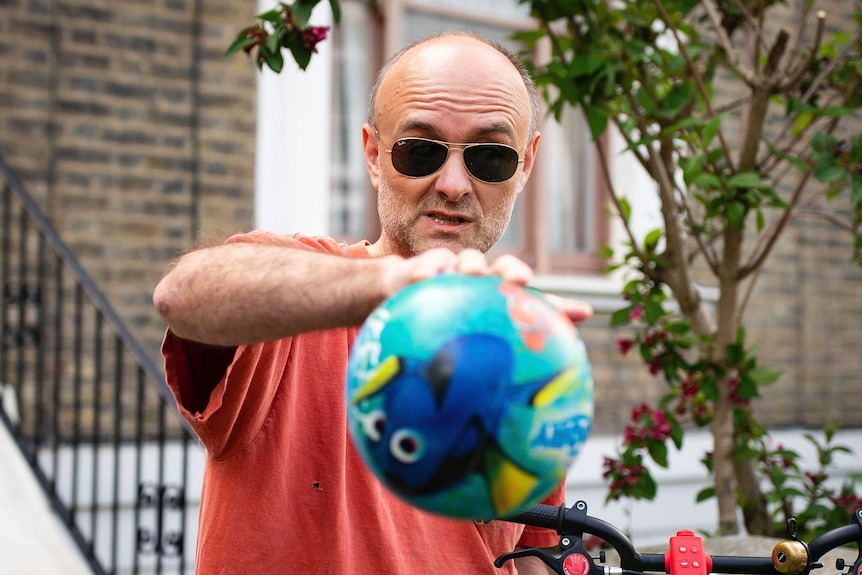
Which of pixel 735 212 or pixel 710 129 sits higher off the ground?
pixel 710 129

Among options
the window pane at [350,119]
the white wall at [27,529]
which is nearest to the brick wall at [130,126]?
the window pane at [350,119]

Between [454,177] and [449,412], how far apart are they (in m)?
0.95

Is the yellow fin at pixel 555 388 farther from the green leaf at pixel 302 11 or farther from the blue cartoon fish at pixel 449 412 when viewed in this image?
the green leaf at pixel 302 11

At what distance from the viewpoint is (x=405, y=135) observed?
1911 millimetres

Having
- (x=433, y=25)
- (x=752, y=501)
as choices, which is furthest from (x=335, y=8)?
(x=433, y=25)

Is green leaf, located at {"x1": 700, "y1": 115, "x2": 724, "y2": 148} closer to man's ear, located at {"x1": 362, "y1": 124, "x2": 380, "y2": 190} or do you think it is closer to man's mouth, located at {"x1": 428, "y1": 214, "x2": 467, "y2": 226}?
man's ear, located at {"x1": 362, "y1": 124, "x2": 380, "y2": 190}

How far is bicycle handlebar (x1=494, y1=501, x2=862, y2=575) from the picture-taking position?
179 cm

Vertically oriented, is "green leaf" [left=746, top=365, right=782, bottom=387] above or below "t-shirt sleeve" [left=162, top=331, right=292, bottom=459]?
below

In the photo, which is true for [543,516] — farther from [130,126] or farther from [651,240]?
[130,126]

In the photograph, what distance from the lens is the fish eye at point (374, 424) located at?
102 centimetres

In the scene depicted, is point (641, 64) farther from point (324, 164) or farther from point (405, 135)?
point (324, 164)

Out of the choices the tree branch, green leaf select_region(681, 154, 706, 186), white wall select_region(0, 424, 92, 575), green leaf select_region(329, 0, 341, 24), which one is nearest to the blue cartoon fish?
green leaf select_region(329, 0, 341, 24)

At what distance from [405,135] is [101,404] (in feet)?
11.8

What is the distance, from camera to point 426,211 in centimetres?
191
